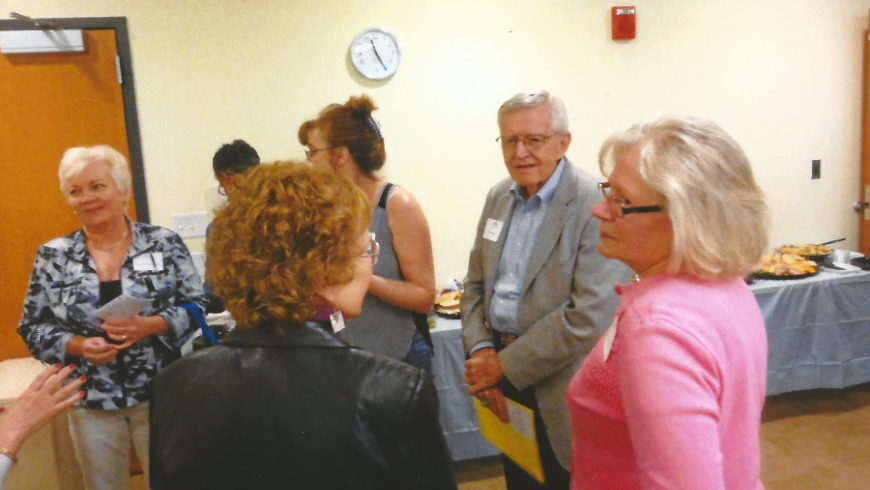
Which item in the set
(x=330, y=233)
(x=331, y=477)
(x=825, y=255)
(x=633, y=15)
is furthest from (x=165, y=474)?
(x=825, y=255)

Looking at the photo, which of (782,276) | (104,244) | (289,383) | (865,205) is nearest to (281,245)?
(289,383)

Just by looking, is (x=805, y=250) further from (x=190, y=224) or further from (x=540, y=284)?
(x=190, y=224)

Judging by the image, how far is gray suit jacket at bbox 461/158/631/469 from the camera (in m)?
1.62

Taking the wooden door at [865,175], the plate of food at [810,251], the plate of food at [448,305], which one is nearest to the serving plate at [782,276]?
the plate of food at [810,251]

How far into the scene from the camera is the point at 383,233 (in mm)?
1852

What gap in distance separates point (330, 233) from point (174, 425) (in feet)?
1.28

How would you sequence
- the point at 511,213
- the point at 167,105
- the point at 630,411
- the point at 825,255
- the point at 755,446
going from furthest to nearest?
the point at 825,255 < the point at 167,105 < the point at 511,213 < the point at 755,446 < the point at 630,411

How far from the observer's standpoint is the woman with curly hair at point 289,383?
0.88 meters

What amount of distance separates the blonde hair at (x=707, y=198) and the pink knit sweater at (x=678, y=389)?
5 centimetres

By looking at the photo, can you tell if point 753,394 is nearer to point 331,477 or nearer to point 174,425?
point 331,477

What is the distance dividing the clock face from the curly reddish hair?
1466 mm

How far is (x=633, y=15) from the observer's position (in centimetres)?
354

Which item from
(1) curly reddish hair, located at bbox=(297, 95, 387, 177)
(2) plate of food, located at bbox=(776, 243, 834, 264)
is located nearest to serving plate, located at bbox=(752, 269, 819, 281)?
(2) plate of food, located at bbox=(776, 243, 834, 264)

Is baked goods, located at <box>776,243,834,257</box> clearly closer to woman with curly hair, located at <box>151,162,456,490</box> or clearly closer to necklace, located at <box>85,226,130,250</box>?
woman with curly hair, located at <box>151,162,456,490</box>
